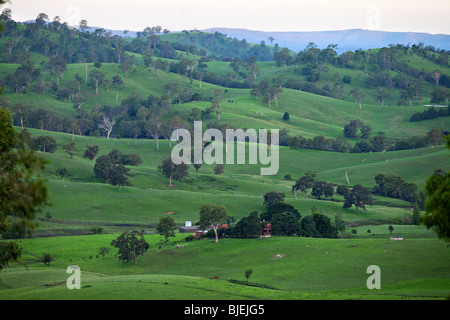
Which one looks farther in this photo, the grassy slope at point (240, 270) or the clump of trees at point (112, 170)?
the clump of trees at point (112, 170)

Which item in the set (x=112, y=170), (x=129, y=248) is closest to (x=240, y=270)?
(x=129, y=248)

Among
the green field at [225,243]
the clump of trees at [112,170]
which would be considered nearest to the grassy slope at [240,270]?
the green field at [225,243]

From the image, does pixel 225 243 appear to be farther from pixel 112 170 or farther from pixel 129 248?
pixel 112 170

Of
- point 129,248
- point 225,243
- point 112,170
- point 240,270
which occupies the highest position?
point 112,170

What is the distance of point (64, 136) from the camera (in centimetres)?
16562

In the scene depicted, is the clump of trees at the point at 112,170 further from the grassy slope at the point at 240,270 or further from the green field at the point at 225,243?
the grassy slope at the point at 240,270

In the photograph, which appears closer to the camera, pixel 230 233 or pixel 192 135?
pixel 230 233


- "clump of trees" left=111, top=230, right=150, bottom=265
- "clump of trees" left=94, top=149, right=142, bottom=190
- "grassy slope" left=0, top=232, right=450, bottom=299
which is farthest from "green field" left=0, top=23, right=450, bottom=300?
"clump of trees" left=94, top=149, right=142, bottom=190
